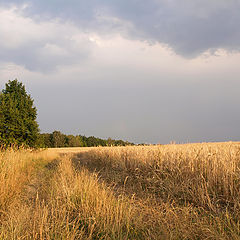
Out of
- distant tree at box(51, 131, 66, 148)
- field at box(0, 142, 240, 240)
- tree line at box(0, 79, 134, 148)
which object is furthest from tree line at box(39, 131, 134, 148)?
field at box(0, 142, 240, 240)

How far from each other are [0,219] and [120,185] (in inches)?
164

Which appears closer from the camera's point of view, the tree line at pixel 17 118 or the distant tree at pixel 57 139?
the tree line at pixel 17 118

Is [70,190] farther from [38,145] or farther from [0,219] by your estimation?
[38,145]

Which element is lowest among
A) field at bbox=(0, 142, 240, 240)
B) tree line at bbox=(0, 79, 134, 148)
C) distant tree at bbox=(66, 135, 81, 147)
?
distant tree at bbox=(66, 135, 81, 147)

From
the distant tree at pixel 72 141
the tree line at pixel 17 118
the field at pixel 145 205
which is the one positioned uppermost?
the tree line at pixel 17 118

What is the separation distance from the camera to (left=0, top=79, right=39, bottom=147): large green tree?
16.5 m

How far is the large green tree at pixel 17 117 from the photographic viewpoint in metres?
16.5

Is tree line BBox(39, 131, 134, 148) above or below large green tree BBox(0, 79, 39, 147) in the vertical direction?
below

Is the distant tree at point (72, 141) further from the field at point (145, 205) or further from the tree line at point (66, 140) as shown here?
the field at point (145, 205)

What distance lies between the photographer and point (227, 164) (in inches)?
210

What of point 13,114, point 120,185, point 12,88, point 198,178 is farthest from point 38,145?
point 198,178

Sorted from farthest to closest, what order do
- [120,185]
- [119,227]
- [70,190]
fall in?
[120,185] < [70,190] < [119,227]

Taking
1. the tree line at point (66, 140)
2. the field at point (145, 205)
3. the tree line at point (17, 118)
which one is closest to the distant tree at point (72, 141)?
the tree line at point (66, 140)

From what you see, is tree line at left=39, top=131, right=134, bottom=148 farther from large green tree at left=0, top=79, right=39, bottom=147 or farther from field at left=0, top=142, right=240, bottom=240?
field at left=0, top=142, right=240, bottom=240
